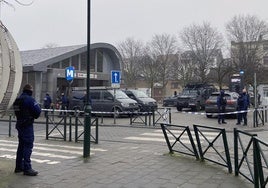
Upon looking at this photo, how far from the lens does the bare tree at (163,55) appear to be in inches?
2287

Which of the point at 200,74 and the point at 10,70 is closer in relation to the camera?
the point at 10,70

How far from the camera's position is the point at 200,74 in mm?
45375

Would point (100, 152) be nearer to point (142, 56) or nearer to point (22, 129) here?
point (22, 129)

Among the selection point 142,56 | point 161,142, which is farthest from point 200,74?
point 161,142

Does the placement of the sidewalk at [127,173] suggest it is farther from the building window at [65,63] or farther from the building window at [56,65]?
the building window at [65,63]

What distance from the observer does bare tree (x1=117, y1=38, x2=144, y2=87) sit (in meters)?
Result: 62.2

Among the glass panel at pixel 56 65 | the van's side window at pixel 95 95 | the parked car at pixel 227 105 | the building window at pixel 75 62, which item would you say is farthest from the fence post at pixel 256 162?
the building window at pixel 75 62

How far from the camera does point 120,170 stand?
7910 millimetres

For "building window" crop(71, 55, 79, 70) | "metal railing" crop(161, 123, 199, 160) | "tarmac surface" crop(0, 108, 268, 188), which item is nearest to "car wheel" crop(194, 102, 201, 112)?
"building window" crop(71, 55, 79, 70)

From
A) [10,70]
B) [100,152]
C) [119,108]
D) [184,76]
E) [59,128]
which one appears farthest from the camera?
[184,76]

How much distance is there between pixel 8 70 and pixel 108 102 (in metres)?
17.5

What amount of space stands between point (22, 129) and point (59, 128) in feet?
21.4

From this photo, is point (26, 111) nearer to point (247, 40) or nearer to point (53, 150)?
point (53, 150)

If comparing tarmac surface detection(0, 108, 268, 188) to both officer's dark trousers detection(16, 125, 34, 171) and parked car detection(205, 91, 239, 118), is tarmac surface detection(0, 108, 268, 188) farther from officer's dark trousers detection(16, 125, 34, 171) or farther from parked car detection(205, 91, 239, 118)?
parked car detection(205, 91, 239, 118)
